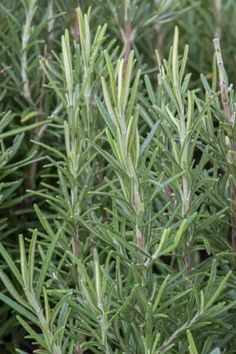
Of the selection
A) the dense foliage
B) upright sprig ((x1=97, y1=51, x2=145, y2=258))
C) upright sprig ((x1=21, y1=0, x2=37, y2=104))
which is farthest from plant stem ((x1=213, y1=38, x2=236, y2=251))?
upright sprig ((x1=21, y1=0, x2=37, y2=104))

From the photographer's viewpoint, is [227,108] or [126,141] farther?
[227,108]


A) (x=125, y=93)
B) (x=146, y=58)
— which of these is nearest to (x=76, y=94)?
(x=125, y=93)

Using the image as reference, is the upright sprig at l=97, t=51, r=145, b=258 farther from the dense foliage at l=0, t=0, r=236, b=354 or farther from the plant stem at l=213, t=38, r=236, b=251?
the plant stem at l=213, t=38, r=236, b=251

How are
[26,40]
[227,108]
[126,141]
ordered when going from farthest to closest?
[26,40], [227,108], [126,141]

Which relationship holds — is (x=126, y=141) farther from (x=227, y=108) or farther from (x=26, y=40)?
(x=26, y=40)

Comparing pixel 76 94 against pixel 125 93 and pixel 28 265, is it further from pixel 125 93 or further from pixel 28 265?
pixel 28 265

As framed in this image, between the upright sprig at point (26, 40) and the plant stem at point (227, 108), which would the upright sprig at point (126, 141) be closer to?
the plant stem at point (227, 108)

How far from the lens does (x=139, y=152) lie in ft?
2.78

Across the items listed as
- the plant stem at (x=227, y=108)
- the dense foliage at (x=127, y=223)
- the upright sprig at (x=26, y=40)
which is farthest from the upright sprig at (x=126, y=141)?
the upright sprig at (x=26, y=40)

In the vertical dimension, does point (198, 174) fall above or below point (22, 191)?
above

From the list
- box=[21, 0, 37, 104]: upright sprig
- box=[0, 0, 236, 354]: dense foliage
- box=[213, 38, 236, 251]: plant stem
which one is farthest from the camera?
box=[21, 0, 37, 104]: upright sprig

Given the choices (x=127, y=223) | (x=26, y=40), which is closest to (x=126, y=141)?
(x=127, y=223)

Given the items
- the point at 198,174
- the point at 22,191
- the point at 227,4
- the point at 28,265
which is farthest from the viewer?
the point at 227,4

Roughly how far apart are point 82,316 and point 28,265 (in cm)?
10
